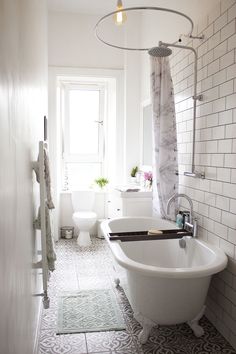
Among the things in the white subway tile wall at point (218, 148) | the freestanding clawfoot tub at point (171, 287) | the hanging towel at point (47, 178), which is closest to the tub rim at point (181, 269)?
the freestanding clawfoot tub at point (171, 287)

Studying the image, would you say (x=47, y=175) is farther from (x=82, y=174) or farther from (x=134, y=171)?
(x=82, y=174)

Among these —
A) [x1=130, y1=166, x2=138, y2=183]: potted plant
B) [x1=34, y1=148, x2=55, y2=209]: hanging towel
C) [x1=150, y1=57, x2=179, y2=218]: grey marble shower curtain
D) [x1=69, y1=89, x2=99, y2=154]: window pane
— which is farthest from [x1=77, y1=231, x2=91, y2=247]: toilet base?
[x1=34, y1=148, x2=55, y2=209]: hanging towel

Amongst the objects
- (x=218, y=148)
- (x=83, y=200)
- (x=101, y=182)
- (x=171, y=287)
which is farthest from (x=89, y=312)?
(x=101, y=182)

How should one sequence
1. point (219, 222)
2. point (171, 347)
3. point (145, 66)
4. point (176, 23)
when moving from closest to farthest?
point (171, 347)
point (219, 222)
point (176, 23)
point (145, 66)

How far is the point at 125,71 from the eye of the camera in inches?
174

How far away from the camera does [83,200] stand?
4.55 meters

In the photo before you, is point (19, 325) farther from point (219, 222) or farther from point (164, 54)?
point (164, 54)

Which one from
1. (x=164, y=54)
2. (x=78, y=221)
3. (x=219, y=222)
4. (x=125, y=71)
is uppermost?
(x=125, y=71)

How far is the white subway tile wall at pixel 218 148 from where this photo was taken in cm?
204

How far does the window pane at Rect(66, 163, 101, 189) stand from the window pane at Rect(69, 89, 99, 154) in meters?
0.24

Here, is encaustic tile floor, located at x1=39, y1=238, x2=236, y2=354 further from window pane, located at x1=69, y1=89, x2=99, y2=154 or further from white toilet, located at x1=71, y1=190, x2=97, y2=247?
window pane, located at x1=69, y1=89, x2=99, y2=154

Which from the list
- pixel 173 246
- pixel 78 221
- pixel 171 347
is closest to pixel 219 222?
pixel 173 246

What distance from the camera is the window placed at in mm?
4992

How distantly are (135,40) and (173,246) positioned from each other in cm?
313
